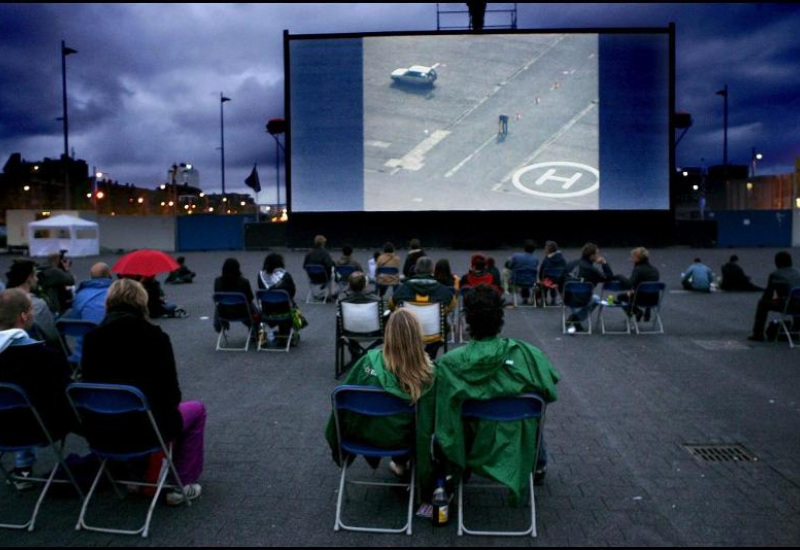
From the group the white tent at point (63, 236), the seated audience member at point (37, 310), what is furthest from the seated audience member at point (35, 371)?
the white tent at point (63, 236)

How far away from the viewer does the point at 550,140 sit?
28312mm

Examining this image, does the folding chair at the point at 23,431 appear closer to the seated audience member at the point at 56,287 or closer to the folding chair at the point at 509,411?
the folding chair at the point at 509,411

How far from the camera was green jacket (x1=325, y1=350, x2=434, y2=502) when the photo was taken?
380 centimetres

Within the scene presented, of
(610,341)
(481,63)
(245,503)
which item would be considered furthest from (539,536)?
(481,63)

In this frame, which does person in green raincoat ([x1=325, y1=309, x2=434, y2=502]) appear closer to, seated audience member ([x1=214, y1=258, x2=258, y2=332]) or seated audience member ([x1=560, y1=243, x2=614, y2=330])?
seated audience member ([x1=214, y1=258, x2=258, y2=332])

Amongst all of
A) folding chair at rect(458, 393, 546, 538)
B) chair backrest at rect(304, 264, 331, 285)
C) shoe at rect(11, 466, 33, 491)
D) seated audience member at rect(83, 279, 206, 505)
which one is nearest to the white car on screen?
chair backrest at rect(304, 264, 331, 285)

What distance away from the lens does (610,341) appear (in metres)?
9.86

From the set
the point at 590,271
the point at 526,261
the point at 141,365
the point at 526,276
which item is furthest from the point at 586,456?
the point at 526,261

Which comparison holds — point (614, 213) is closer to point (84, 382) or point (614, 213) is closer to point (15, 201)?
point (84, 382)

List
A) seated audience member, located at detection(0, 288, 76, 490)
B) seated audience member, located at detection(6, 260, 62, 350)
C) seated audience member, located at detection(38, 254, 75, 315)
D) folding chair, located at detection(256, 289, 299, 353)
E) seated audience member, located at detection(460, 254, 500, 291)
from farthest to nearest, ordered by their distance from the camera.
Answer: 1. seated audience member, located at detection(460, 254, 500, 291)
2. seated audience member, located at detection(38, 254, 75, 315)
3. folding chair, located at detection(256, 289, 299, 353)
4. seated audience member, located at detection(6, 260, 62, 350)
5. seated audience member, located at detection(0, 288, 76, 490)

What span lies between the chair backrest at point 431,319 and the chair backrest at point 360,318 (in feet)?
2.25

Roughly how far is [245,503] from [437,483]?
1157mm

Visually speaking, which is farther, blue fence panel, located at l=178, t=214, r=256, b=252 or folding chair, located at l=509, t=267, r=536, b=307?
blue fence panel, located at l=178, t=214, r=256, b=252

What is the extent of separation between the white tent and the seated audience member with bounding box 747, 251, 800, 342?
3113cm
